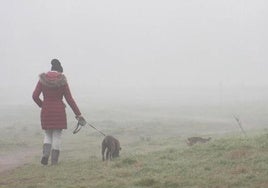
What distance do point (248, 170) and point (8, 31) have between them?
178 metres

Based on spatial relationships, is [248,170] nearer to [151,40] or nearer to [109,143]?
[109,143]

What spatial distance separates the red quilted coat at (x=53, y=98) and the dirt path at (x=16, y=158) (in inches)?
93.9

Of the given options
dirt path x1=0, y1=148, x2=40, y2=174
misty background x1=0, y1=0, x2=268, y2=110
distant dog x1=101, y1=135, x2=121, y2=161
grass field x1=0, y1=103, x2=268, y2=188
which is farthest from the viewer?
misty background x1=0, y1=0, x2=268, y2=110

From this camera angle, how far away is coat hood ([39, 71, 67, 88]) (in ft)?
50.4

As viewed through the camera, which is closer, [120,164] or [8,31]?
[120,164]

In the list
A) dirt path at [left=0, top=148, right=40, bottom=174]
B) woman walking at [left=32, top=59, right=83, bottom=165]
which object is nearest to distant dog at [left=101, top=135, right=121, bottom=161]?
woman walking at [left=32, top=59, right=83, bottom=165]

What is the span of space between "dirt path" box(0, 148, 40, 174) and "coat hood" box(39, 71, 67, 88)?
10.2 ft

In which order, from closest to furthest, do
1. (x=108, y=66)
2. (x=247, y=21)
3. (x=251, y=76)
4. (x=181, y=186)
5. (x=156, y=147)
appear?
(x=181, y=186) → (x=156, y=147) → (x=251, y=76) → (x=108, y=66) → (x=247, y=21)

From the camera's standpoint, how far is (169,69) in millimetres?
149750

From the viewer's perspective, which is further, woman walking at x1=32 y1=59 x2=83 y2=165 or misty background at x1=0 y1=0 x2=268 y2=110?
misty background at x1=0 y1=0 x2=268 y2=110

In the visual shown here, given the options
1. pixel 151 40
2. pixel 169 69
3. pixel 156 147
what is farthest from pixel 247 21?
pixel 156 147

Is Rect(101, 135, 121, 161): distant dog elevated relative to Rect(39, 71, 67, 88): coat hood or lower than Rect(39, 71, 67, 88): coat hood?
lower

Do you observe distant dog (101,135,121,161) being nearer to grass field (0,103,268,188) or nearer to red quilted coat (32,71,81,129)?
grass field (0,103,268,188)

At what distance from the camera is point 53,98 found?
15.5 metres
